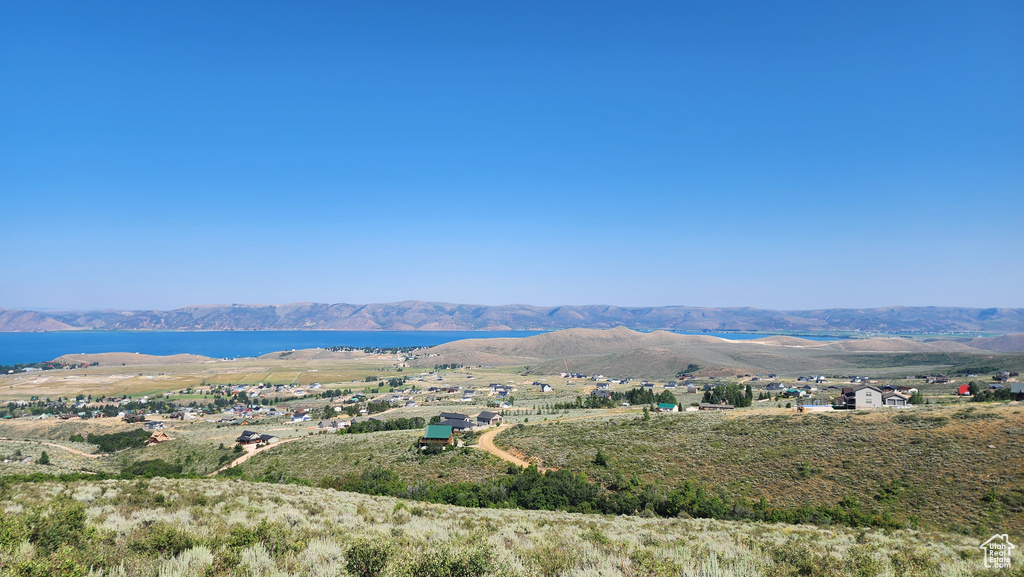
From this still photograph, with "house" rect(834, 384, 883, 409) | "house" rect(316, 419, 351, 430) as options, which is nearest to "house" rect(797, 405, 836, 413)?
"house" rect(834, 384, 883, 409)

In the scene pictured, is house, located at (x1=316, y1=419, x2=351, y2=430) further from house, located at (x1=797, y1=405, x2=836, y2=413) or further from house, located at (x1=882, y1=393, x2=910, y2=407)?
house, located at (x1=882, y1=393, x2=910, y2=407)

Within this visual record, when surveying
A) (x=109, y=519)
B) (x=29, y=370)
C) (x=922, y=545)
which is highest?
(x=109, y=519)

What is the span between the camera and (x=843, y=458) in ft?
95.2

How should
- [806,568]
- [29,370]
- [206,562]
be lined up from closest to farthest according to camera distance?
[206,562]
[806,568]
[29,370]

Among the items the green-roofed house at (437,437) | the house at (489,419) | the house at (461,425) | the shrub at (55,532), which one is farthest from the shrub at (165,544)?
the house at (489,419)

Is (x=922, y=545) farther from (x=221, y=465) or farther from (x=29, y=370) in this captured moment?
(x=29, y=370)

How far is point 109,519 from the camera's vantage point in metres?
10.8

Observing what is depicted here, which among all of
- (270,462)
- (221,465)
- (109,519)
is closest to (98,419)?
(221,465)

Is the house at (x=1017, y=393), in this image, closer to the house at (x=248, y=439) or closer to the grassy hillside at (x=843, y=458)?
the grassy hillside at (x=843, y=458)

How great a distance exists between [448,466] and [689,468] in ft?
54.0

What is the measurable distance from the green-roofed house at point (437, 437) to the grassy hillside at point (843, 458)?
17.6 ft

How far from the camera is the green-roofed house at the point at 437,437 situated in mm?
40425

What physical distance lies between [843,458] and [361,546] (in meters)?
32.4

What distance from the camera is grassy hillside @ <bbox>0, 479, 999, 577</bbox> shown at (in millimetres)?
6508
